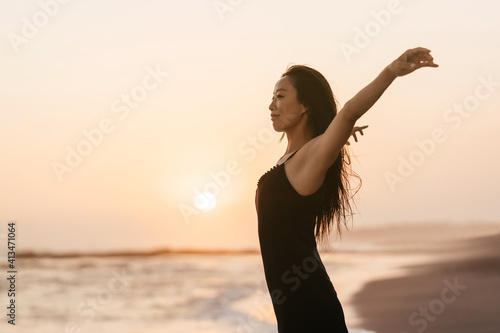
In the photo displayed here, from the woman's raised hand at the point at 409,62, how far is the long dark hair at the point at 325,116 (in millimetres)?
722

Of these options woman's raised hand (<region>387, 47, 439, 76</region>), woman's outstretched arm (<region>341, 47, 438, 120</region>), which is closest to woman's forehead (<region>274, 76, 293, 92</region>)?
woman's outstretched arm (<region>341, 47, 438, 120</region>)

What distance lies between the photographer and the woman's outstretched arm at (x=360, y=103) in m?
2.21

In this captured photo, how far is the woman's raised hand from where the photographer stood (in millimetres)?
2197

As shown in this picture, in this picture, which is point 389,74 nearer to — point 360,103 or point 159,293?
point 360,103

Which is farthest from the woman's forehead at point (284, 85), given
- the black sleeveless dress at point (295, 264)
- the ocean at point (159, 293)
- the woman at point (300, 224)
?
the ocean at point (159, 293)

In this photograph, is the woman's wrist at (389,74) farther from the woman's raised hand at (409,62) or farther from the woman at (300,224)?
the woman at (300,224)

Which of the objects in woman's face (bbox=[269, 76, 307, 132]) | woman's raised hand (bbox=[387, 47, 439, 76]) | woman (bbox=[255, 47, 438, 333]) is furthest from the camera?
woman's face (bbox=[269, 76, 307, 132])

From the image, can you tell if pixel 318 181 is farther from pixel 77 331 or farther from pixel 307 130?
pixel 77 331

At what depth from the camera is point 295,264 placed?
271cm

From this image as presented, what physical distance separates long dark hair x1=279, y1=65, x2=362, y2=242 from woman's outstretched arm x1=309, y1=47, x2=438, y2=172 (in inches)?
13.4

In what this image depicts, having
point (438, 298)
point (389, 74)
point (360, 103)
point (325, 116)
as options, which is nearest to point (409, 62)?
point (389, 74)

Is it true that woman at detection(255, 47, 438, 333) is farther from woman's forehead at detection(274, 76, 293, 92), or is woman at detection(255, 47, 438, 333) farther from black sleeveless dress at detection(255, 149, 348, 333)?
woman's forehead at detection(274, 76, 293, 92)

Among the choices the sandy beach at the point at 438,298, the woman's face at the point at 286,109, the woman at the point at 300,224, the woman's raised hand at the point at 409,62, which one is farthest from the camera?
the sandy beach at the point at 438,298

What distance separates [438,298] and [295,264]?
631 cm
